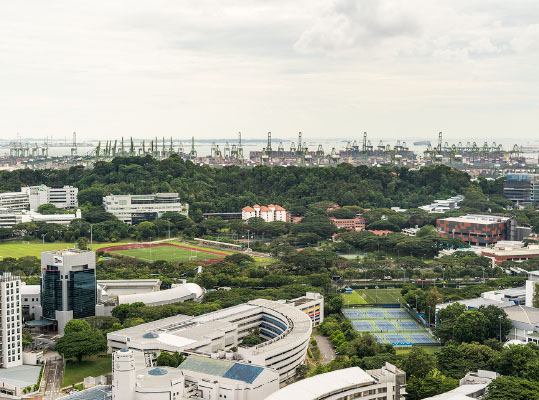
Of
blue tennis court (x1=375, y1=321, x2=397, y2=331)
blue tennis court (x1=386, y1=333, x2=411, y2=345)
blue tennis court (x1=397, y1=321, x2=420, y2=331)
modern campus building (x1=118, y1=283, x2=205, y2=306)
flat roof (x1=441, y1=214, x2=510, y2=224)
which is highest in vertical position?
flat roof (x1=441, y1=214, x2=510, y2=224)

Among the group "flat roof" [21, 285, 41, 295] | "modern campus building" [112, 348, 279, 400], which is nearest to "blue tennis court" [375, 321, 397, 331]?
"modern campus building" [112, 348, 279, 400]

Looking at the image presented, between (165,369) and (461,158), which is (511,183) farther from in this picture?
(165,369)

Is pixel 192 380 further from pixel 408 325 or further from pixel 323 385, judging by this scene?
pixel 408 325

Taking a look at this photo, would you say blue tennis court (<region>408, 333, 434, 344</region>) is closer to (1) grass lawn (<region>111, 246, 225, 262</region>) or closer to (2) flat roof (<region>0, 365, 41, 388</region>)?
(2) flat roof (<region>0, 365, 41, 388</region>)

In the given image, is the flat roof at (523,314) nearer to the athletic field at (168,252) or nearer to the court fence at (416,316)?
the court fence at (416,316)

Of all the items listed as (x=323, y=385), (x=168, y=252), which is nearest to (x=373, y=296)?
(x=168, y=252)

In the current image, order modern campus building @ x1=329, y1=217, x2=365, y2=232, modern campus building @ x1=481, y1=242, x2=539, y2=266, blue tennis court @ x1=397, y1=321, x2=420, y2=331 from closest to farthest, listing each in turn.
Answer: blue tennis court @ x1=397, y1=321, x2=420, y2=331 < modern campus building @ x1=481, y1=242, x2=539, y2=266 < modern campus building @ x1=329, y1=217, x2=365, y2=232
